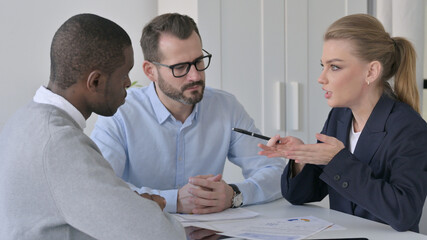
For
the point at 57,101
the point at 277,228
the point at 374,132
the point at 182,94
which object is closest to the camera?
the point at 57,101

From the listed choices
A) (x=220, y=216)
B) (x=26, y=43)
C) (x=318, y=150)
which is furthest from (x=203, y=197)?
(x=26, y=43)

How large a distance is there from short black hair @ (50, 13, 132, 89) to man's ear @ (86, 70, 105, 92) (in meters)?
0.01

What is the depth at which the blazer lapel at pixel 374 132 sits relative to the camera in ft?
5.57

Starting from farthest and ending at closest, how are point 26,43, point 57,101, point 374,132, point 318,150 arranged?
point 26,43
point 374,132
point 318,150
point 57,101

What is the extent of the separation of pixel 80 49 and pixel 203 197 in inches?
27.3

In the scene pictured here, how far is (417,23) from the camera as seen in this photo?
11.1ft

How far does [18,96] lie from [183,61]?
123cm

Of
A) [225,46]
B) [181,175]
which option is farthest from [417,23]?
[181,175]

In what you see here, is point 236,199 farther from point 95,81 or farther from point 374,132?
point 95,81

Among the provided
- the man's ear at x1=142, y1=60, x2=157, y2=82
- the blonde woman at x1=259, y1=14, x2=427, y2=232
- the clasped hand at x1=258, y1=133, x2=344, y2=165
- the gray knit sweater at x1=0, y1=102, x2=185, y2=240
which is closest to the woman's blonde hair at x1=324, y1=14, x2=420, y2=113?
the blonde woman at x1=259, y1=14, x2=427, y2=232

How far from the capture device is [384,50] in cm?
176

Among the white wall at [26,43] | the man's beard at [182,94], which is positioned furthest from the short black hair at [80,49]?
the white wall at [26,43]

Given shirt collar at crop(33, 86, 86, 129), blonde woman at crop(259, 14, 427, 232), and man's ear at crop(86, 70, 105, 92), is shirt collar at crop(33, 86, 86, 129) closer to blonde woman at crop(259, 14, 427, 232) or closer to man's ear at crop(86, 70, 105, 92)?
man's ear at crop(86, 70, 105, 92)

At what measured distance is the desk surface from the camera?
4.56 ft
